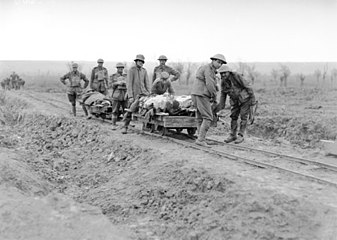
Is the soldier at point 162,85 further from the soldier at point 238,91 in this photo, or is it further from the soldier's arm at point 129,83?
the soldier at point 238,91

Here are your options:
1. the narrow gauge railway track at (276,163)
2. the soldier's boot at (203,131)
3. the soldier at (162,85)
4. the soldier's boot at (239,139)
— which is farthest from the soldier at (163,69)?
the soldier's boot at (203,131)

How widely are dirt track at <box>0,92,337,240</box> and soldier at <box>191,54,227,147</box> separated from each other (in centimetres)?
79

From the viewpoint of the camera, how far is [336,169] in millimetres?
7027

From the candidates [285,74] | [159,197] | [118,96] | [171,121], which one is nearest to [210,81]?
[171,121]

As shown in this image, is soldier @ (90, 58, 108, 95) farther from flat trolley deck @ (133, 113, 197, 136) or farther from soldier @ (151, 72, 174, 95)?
flat trolley deck @ (133, 113, 197, 136)

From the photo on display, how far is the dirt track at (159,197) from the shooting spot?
5.12 m

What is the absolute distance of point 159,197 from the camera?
651 cm

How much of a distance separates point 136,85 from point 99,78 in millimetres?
4241

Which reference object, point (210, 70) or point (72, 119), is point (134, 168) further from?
point (72, 119)

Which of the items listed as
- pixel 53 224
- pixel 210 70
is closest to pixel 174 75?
pixel 210 70

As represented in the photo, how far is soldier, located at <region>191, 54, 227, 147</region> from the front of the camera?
8.90 meters

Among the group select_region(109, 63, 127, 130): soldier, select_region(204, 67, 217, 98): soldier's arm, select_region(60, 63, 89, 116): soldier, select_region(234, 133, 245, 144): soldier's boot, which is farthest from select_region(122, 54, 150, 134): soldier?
select_region(60, 63, 89, 116): soldier

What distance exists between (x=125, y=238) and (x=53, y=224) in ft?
3.21

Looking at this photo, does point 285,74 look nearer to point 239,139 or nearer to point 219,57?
point 239,139
